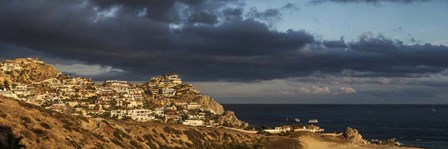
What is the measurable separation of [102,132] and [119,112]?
85742 mm

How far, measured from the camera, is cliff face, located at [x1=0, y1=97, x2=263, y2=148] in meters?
63.7

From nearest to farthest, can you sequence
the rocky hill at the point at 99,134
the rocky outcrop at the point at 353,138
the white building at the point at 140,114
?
the rocky hill at the point at 99,134
the rocky outcrop at the point at 353,138
the white building at the point at 140,114

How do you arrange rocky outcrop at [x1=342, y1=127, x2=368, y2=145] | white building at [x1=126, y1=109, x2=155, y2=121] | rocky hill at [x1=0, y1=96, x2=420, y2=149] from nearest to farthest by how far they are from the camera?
1. rocky hill at [x1=0, y1=96, x2=420, y2=149]
2. rocky outcrop at [x1=342, y1=127, x2=368, y2=145]
3. white building at [x1=126, y1=109, x2=155, y2=121]

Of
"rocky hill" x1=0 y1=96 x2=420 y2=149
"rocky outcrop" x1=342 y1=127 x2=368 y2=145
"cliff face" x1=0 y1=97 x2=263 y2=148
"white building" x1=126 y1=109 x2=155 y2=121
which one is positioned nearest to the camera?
"rocky hill" x1=0 y1=96 x2=420 y2=149

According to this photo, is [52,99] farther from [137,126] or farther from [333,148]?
[333,148]

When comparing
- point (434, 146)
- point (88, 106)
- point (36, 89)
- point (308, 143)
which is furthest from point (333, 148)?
point (36, 89)

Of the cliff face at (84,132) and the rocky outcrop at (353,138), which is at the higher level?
the cliff face at (84,132)

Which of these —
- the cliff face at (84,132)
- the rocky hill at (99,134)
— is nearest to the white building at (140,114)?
the rocky hill at (99,134)

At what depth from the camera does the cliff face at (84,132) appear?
63.7 m

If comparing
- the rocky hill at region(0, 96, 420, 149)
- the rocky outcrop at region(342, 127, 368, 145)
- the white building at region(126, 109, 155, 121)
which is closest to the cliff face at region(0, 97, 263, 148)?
the rocky hill at region(0, 96, 420, 149)

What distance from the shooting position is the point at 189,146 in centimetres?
10238

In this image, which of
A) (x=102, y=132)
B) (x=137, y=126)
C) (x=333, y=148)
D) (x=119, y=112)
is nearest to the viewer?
(x=102, y=132)

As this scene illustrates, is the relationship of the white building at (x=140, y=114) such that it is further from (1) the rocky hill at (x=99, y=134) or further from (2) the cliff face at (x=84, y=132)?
(2) the cliff face at (x=84, y=132)

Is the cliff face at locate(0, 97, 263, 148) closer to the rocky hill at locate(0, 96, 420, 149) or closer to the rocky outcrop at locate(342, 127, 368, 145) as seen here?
the rocky hill at locate(0, 96, 420, 149)
